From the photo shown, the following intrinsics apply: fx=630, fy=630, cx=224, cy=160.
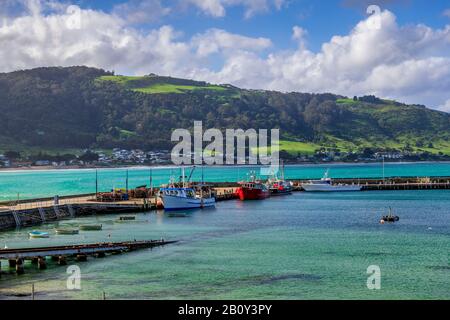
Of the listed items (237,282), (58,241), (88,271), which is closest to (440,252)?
(237,282)

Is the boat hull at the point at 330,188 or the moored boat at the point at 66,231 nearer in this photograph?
the moored boat at the point at 66,231

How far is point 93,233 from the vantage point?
69.4 m

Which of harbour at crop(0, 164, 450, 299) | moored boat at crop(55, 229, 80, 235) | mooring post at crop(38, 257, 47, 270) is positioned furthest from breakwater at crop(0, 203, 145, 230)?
mooring post at crop(38, 257, 47, 270)

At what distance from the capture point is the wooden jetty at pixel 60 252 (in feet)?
155

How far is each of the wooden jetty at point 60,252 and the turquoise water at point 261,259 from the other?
2.91 ft

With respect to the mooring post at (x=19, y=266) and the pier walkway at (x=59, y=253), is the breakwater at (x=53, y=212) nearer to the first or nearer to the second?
the pier walkway at (x=59, y=253)

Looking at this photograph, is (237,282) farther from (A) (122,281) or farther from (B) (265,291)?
(A) (122,281)

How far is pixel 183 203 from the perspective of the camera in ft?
325

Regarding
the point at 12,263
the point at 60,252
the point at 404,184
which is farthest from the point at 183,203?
the point at 404,184

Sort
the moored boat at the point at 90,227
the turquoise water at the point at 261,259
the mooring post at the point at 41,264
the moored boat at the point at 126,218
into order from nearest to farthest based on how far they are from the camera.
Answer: the turquoise water at the point at 261,259 → the mooring post at the point at 41,264 → the moored boat at the point at 90,227 → the moored boat at the point at 126,218

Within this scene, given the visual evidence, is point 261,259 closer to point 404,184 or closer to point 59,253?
point 59,253

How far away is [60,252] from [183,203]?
49.3 m

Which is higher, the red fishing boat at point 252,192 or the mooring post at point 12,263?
the red fishing boat at point 252,192

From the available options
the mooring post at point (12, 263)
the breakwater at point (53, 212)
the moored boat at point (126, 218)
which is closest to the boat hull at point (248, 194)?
the breakwater at point (53, 212)
